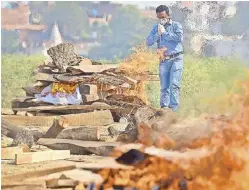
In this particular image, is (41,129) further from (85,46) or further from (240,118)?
(240,118)

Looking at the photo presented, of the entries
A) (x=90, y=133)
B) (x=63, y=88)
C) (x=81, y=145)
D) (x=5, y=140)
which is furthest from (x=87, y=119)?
(x=5, y=140)

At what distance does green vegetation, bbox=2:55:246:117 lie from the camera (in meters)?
5.54

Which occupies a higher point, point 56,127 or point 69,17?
point 69,17

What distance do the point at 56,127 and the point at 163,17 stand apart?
134 centimetres

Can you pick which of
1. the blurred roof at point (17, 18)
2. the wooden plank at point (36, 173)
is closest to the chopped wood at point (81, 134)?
the wooden plank at point (36, 173)

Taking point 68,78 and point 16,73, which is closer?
point 16,73

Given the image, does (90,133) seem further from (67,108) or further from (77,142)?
(67,108)

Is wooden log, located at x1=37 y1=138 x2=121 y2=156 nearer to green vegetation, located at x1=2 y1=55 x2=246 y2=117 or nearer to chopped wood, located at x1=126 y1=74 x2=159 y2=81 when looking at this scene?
green vegetation, located at x1=2 y1=55 x2=246 y2=117

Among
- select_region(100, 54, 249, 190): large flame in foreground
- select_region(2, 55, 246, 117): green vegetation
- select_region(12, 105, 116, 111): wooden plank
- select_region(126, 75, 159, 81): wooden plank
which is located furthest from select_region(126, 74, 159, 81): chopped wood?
select_region(100, 54, 249, 190): large flame in foreground

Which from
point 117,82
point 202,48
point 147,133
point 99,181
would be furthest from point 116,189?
point 202,48

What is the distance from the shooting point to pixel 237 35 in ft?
18.2

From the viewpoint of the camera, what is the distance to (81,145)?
219 inches

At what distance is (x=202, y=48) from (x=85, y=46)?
103 centimetres

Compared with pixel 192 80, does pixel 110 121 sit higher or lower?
lower
